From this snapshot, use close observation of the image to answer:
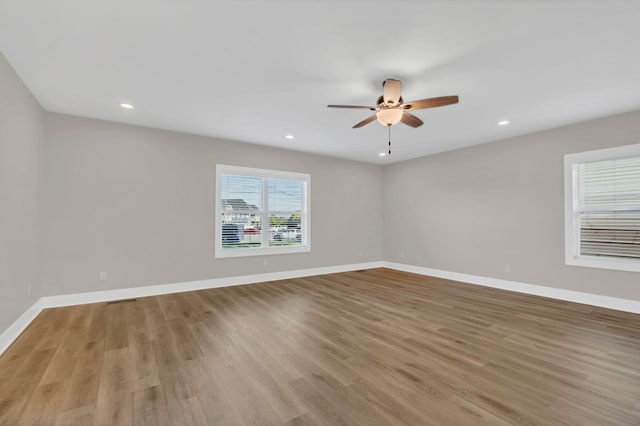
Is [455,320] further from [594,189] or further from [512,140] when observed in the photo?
[512,140]

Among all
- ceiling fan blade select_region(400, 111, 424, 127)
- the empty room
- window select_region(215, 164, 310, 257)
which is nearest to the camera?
the empty room

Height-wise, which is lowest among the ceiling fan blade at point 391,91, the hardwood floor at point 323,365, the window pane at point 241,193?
the hardwood floor at point 323,365

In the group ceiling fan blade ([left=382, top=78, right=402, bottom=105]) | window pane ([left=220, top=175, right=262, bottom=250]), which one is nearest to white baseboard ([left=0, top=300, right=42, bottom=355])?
window pane ([left=220, top=175, right=262, bottom=250])

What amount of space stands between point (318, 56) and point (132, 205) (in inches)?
148

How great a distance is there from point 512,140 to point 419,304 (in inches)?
137

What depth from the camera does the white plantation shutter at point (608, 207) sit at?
12.8ft

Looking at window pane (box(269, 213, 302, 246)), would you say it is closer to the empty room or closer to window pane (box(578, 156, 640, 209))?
the empty room

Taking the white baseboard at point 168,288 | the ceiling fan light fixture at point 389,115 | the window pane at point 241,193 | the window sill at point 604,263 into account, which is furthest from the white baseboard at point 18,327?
the window sill at point 604,263

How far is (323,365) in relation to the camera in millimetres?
2312

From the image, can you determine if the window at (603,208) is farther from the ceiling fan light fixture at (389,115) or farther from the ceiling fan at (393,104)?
the ceiling fan light fixture at (389,115)

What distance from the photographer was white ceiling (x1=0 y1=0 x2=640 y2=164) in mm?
2002

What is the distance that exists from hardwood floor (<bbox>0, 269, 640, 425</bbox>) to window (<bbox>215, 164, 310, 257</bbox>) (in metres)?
1.70

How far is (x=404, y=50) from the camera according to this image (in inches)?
95.8

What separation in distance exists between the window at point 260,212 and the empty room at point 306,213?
46 millimetres
